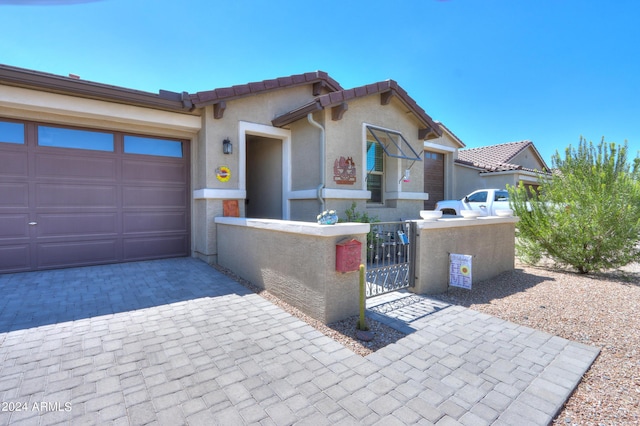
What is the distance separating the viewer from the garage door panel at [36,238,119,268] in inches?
252

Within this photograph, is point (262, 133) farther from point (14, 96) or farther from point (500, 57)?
point (500, 57)

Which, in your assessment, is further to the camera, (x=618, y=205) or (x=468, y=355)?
(x=618, y=205)

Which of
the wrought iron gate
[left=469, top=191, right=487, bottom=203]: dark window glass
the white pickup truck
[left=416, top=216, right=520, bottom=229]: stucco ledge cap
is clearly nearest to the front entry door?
the wrought iron gate

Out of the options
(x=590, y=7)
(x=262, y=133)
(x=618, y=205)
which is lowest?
(x=618, y=205)

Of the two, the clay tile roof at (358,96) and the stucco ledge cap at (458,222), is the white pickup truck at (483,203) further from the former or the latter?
the stucco ledge cap at (458,222)

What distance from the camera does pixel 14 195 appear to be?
609 cm

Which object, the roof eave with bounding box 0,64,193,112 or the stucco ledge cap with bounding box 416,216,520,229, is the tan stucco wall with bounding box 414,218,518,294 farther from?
the roof eave with bounding box 0,64,193,112

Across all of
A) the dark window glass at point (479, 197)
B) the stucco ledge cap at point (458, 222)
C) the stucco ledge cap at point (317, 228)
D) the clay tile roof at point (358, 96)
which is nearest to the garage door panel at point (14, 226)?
the stucco ledge cap at point (317, 228)

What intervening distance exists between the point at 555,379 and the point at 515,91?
16.4m

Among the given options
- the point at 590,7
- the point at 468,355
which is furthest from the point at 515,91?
the point at 468,355

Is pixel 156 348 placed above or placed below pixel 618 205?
below

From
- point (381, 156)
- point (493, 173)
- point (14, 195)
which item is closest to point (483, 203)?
point (493, 173)

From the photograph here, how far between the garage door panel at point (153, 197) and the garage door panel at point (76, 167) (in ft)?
1.70

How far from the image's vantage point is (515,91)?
593 inches
